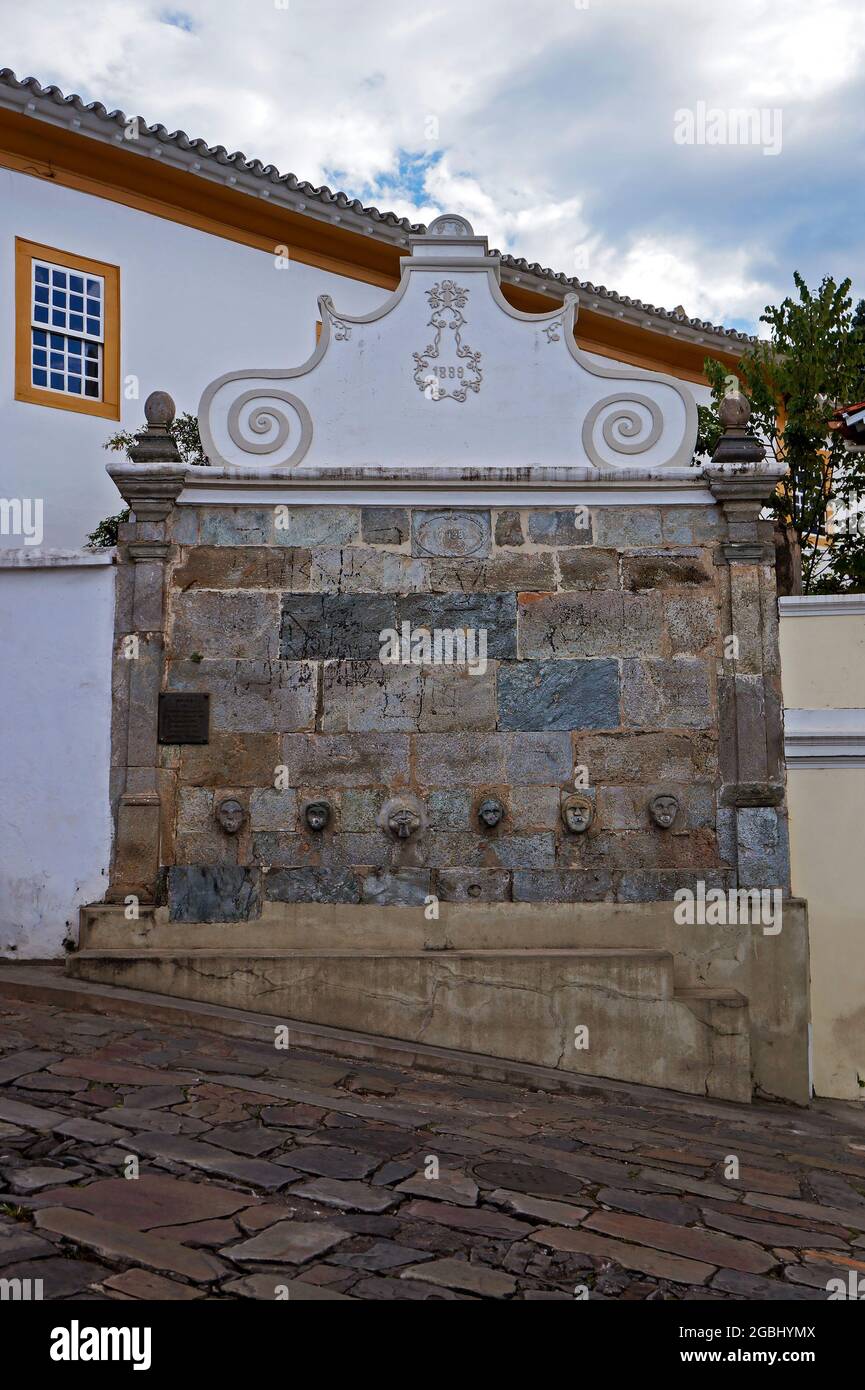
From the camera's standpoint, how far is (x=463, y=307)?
728cm

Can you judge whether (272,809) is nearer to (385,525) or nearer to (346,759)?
(346,759)

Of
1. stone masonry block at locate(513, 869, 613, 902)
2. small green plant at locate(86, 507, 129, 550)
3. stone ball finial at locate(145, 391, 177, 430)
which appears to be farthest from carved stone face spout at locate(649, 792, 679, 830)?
small green plant at locate(86, 507, 129, 550)

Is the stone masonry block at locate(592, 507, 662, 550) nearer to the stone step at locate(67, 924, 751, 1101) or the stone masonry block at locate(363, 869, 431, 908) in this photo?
→ the stone masonry block at locate(363, 869, 431, 908)

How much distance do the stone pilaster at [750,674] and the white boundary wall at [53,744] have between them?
3.61 metres

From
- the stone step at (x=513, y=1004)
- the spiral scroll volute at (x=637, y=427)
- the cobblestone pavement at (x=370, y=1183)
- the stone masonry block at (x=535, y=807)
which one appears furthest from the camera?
the spiral scroll volute at (x=637, y=427)

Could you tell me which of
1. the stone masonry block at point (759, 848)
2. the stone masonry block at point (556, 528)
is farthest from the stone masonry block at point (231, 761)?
the stone masonry block at point (759, 848)

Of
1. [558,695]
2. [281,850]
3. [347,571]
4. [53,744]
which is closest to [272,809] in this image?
[281,850]

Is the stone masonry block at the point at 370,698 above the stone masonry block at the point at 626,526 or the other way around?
the other way around

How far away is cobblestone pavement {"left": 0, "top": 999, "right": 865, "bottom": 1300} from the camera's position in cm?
338

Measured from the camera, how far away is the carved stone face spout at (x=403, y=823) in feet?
22.0

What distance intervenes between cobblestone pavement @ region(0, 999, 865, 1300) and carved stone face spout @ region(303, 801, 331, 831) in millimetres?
1320

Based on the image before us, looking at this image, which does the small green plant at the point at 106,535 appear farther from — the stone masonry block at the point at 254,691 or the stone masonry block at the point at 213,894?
the stone masonry block at the point at 213,894
